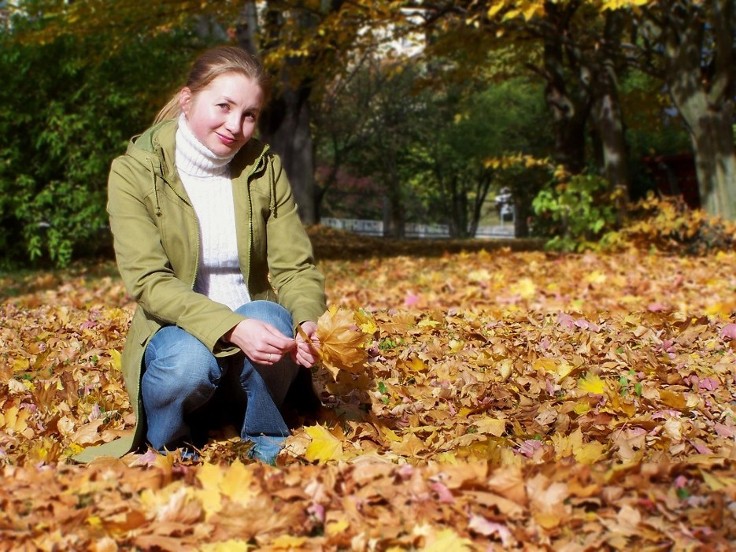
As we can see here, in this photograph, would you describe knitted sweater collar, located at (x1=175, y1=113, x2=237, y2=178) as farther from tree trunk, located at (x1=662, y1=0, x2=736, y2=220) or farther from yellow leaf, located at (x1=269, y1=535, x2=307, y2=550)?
tree trunk, located at (x1=662, y1=0, x2=736, y2=220)

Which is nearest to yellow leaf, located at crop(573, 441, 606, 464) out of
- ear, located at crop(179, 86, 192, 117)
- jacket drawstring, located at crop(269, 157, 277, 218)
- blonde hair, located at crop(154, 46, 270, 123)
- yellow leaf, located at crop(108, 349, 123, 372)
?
jacket drawstring, located at crop(269, 157, 277, 218)

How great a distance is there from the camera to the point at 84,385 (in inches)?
155

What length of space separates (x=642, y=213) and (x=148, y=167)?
982 cm

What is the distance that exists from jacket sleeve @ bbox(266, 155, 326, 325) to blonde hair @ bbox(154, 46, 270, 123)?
31cm

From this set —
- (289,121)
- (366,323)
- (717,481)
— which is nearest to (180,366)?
(717,481)

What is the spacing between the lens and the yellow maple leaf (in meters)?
2.89

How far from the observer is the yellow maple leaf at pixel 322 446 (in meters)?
2.89

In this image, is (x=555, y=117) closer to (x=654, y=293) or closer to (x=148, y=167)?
(x=654, y=293)

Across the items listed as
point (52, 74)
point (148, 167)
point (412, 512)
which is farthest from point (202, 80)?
point (52, 74)

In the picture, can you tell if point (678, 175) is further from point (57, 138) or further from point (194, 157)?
point (194, 157)

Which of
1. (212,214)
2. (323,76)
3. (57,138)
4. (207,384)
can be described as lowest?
(207,384)

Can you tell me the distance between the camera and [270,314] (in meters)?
2.78

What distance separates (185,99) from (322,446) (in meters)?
1.25

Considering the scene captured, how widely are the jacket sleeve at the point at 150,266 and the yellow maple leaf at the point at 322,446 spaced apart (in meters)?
0.47
